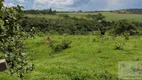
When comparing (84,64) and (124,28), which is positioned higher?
(84,64)

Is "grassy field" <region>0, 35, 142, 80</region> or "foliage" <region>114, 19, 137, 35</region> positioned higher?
"grassy field" <region>0, 35, 142, 80</region>

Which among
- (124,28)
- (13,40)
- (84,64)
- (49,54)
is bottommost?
(124,28)

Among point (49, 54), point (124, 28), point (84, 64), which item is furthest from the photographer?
point (124, 28)

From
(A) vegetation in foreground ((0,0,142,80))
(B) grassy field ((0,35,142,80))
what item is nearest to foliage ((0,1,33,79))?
(A) vegetation in foreground ((0,0,142,80))

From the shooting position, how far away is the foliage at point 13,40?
26.1 ft

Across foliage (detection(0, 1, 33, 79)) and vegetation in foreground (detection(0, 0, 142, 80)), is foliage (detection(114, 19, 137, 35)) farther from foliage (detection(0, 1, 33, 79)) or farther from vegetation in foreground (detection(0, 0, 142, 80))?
foliage (detection(0, 1, 33, 79))

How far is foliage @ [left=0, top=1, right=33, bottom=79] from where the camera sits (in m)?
7.96

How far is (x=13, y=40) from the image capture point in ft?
27.2

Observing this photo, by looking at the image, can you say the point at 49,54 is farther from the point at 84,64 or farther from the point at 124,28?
the point at 124,28

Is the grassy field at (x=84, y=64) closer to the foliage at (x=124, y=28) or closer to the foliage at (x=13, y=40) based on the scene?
the foliage at (x=13, y=40)

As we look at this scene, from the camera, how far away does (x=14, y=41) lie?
328 inches

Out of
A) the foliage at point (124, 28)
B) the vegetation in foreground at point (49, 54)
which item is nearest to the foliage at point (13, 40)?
the vegetation in foreground at point (49, 54)

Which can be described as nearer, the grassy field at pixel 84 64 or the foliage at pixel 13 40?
the foliage at pixel 13 40

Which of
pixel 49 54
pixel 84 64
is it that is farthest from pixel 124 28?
pixel 84 64
